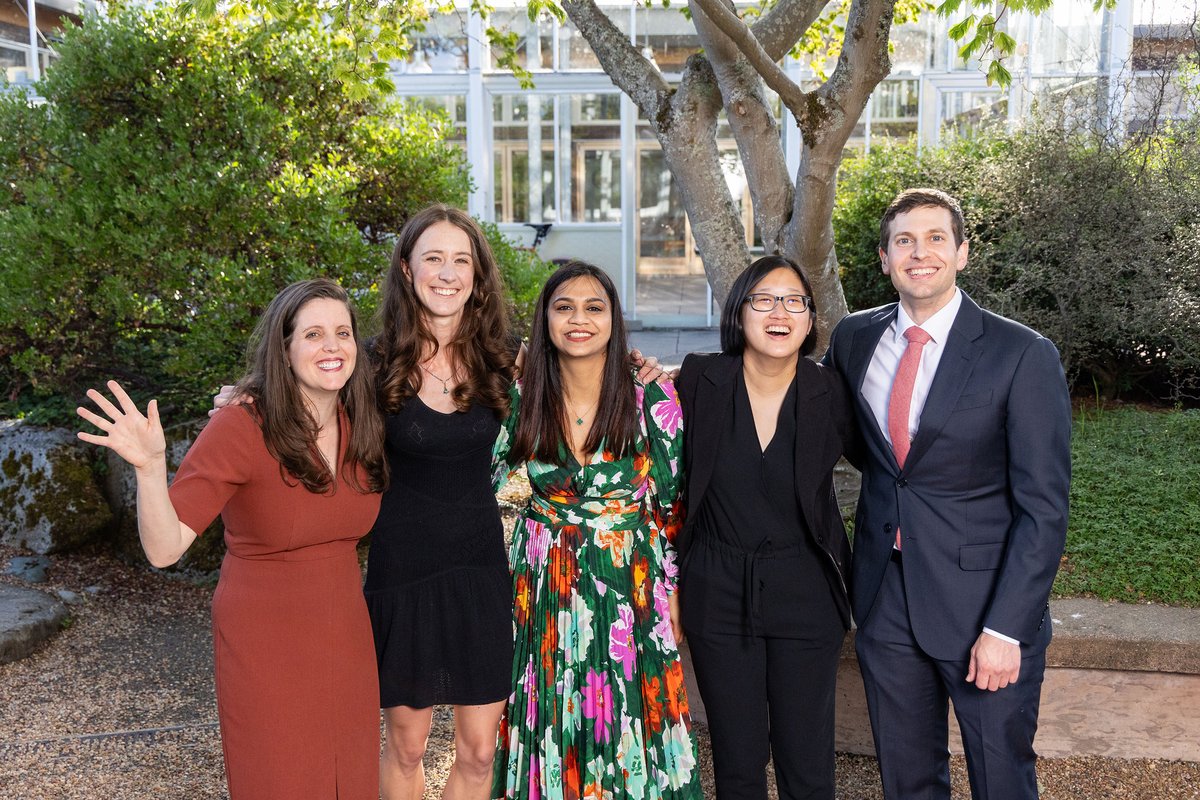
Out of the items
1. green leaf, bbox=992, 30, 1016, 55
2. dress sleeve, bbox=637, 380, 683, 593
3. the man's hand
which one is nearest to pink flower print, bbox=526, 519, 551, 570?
dress sleeve, bbox=637, 380, 683, 593

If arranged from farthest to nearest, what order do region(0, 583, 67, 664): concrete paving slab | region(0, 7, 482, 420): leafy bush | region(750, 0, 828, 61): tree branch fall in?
region(750, 0, 828, 61): tree branch
region(0, 7, 482, 420): leafy bush
region(0, 583, 67, 664): concrete paving slab

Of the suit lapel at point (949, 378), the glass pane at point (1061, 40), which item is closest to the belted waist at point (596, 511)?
the suit lapel at point (949, 378)

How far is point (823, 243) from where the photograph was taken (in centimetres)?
495

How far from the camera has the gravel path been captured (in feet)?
12.8

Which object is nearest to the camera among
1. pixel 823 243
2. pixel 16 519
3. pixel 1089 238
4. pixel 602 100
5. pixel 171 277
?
pixel 823 243

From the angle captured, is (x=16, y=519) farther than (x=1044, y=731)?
Yes

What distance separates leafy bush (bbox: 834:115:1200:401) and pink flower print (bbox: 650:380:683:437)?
194 inches

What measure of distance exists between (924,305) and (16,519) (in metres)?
5.80

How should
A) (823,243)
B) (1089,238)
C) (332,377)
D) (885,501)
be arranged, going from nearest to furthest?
(332,377), (885,501), (823,243), (1089,238)

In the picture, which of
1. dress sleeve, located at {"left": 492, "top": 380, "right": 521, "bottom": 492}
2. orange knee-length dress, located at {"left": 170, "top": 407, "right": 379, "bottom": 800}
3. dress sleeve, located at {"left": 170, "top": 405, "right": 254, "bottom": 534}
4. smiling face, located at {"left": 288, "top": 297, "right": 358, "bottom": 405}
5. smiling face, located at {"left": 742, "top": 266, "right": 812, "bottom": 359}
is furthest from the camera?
dress sleeve, located at {"left": 492, "top": 380, "right": 521, "bottom": 492}

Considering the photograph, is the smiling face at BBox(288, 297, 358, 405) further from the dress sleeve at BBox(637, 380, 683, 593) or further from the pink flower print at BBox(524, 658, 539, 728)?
the pink flower print at BBox(524, 658, 539, 728)

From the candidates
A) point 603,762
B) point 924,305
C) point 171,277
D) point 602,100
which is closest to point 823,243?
point 924,305

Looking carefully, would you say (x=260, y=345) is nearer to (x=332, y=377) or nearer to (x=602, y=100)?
(x=332, y=377)

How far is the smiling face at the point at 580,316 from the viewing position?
3.19 metres
